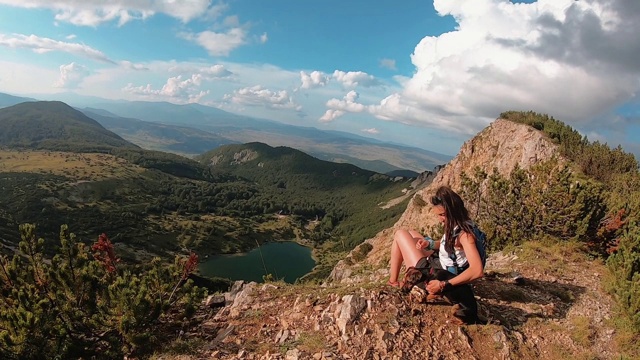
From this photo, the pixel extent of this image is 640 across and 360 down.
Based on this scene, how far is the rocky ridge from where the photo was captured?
24.3 ft

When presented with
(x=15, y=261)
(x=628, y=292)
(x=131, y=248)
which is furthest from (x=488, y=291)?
(x=131, y=248)

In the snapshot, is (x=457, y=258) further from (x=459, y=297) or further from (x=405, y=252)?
(x=405, y=252)

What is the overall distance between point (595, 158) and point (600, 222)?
63.8ft

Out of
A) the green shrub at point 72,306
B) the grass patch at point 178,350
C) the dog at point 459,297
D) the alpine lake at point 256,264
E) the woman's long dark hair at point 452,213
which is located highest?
the woman's long dark hair at point 452,213

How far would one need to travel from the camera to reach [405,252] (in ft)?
29.0

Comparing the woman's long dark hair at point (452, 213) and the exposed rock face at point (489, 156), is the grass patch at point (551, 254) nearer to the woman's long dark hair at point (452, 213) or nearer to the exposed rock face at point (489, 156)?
the woman's long dark hair at point (452, 213)

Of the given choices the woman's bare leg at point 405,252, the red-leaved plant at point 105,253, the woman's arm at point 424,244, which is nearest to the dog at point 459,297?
the woman's bare leg at point 405,252

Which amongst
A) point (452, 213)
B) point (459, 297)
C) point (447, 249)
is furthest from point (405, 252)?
point (452, 213)

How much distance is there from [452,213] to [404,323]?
2.63m

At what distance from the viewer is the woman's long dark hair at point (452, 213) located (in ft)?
24.7

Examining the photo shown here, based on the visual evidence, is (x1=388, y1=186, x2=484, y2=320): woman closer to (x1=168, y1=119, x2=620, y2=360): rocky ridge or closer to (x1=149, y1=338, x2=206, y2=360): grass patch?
(x1=168, y1=119, x2=620, y2=360): rocky ridge

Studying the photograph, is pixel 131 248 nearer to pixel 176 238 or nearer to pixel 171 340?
pixel 176 238

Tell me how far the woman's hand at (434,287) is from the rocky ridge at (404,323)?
1.20ft

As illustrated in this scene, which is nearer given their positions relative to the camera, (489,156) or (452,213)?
(452,213)
